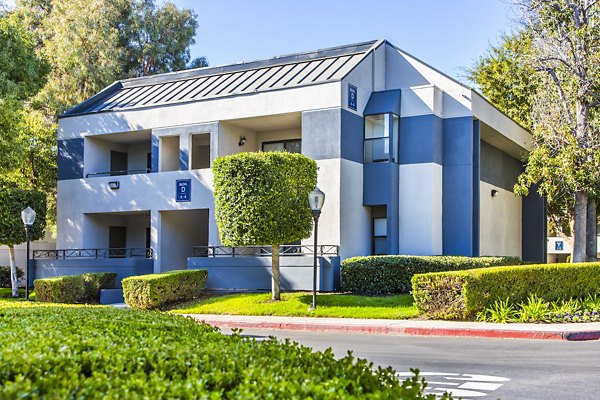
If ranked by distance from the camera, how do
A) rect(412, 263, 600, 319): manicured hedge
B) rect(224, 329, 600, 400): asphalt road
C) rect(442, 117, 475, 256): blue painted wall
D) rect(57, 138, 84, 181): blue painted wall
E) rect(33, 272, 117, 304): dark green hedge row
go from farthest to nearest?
rect(57, 138, 84, 181): blue painted wall
rect(442, 117, 475, 256): blue painted wall
rect(33, 272, 117, 304): dark green hedge row
rect(412, 263, 600, 319): manicured hedge
rect(224, 329, 600, 400): asphalt road

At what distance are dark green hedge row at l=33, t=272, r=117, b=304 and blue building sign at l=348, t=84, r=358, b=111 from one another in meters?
10.6

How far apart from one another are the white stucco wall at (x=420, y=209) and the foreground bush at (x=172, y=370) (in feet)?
62.8

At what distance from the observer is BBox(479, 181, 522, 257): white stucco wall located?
94.5 feet

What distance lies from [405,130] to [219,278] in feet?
27.4

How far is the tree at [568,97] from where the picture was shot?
2533cm

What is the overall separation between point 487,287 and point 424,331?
232cm

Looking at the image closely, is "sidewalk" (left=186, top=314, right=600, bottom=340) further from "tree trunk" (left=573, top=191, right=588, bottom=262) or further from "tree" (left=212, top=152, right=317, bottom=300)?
"tree trunk" (left=573, top=191, right=588, bottom=262)

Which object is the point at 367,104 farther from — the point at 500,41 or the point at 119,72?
the point at 119,72

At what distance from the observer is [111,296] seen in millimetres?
25422

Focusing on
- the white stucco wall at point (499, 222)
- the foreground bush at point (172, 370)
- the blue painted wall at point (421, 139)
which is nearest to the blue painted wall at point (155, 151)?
the blue painted wall at point (421, 139)

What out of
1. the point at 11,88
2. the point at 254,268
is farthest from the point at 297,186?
the point at 11,88

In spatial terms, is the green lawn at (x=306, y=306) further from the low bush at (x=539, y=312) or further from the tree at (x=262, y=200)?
the low bush at (x=539, y=312)

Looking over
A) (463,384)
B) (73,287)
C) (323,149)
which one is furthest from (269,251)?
(463,384)

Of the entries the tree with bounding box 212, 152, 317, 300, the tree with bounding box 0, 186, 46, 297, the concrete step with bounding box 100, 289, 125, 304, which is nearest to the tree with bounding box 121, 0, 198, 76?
the tree with bounding box 0, 186, 46, 297
